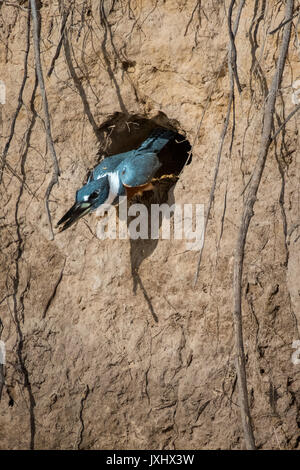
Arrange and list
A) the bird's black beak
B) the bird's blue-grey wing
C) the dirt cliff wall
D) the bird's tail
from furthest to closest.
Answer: the bird's tail < the bird's blue-grey wing < the bird's black beak < the dirt cliff wall

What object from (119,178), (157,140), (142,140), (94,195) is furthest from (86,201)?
(142,140)

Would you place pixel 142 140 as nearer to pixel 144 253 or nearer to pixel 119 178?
pixel 119 178

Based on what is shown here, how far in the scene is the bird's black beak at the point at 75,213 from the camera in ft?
11.5

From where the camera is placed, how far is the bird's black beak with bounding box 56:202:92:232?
3510 mm

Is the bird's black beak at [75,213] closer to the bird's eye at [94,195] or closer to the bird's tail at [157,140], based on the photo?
the bird's eye at [94,195]

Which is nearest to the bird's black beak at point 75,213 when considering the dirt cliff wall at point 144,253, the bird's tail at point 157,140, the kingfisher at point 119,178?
the kingfisher at point 119,178

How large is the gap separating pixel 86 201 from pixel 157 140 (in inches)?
28.6

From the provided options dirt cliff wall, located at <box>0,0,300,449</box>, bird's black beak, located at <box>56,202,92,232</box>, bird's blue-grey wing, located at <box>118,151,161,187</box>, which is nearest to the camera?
dirt cliff wall, located at <box>0,0,300,449</box>

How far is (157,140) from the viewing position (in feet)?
12.9

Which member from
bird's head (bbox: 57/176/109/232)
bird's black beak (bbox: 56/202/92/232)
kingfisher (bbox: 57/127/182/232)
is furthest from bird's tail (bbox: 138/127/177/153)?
bird's black beak (bbox: 56/202/92/232)

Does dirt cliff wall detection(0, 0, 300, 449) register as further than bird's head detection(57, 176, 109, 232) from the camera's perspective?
No

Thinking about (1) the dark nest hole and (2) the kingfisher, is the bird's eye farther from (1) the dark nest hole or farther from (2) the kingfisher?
(1) the dark nest hole

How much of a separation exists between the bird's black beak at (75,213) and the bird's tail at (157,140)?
0.61 m

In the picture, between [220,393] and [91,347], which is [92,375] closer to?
[91,347]
